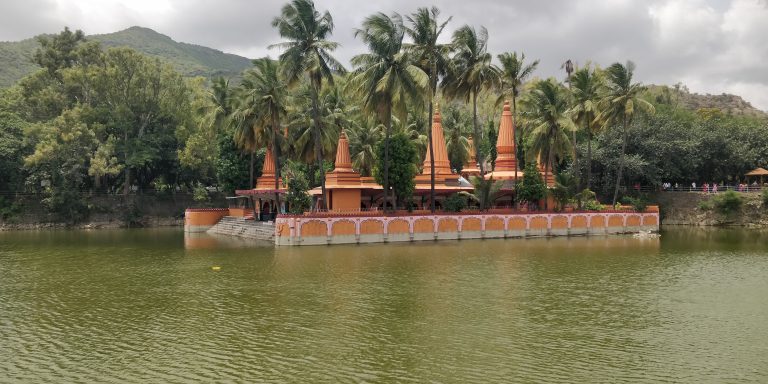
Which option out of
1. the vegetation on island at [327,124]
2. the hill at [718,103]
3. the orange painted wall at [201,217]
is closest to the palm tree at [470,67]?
the vegetation on island at [327,124]

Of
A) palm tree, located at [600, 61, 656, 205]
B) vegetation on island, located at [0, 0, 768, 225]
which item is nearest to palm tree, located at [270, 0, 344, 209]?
vegetation on island, located at [0, 0, 768, 225]

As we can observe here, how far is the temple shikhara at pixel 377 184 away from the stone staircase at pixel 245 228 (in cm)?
207

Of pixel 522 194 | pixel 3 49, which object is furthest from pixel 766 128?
pixel 3 49

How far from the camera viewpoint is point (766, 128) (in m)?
66.2

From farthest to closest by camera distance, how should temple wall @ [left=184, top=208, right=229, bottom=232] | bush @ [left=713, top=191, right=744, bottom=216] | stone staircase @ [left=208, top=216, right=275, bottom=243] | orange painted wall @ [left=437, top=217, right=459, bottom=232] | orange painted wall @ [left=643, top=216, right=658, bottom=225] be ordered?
bush @ [left=713, top=191, right=744, bottom=216] → temple wall @ [left=184, top=208, right=229, bottom=232] → orange painted wall @ [left=643, top=216, right=658, bottom=225] → stone staircase @ [left=208, top=216, right=275, bottom=243] → orange painted wall @ [left=437, top=217, right=459, bottom=232]

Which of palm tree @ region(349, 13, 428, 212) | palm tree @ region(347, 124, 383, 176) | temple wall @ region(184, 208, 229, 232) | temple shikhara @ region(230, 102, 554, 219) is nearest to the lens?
palm tree @ region(349, 13, 428, 212)

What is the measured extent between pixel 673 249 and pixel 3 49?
15004cm

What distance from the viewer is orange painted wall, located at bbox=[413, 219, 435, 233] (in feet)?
139

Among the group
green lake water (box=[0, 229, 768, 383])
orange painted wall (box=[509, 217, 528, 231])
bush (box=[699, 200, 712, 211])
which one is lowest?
green lake water (box=[0, 229, 768, 383])

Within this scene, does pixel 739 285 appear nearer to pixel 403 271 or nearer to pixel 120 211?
pixel 403 271

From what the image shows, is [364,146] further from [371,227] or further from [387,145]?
[371,227]

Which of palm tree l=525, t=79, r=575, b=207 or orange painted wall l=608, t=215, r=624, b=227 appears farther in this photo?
orange painted wall l=608, t=215, r=624, b=227

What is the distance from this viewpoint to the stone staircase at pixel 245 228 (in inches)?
1788

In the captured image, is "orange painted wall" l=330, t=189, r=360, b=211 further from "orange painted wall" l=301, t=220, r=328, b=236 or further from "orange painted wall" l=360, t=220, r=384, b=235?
"orange painted wall" l=301, t=220, r=328, b=236
